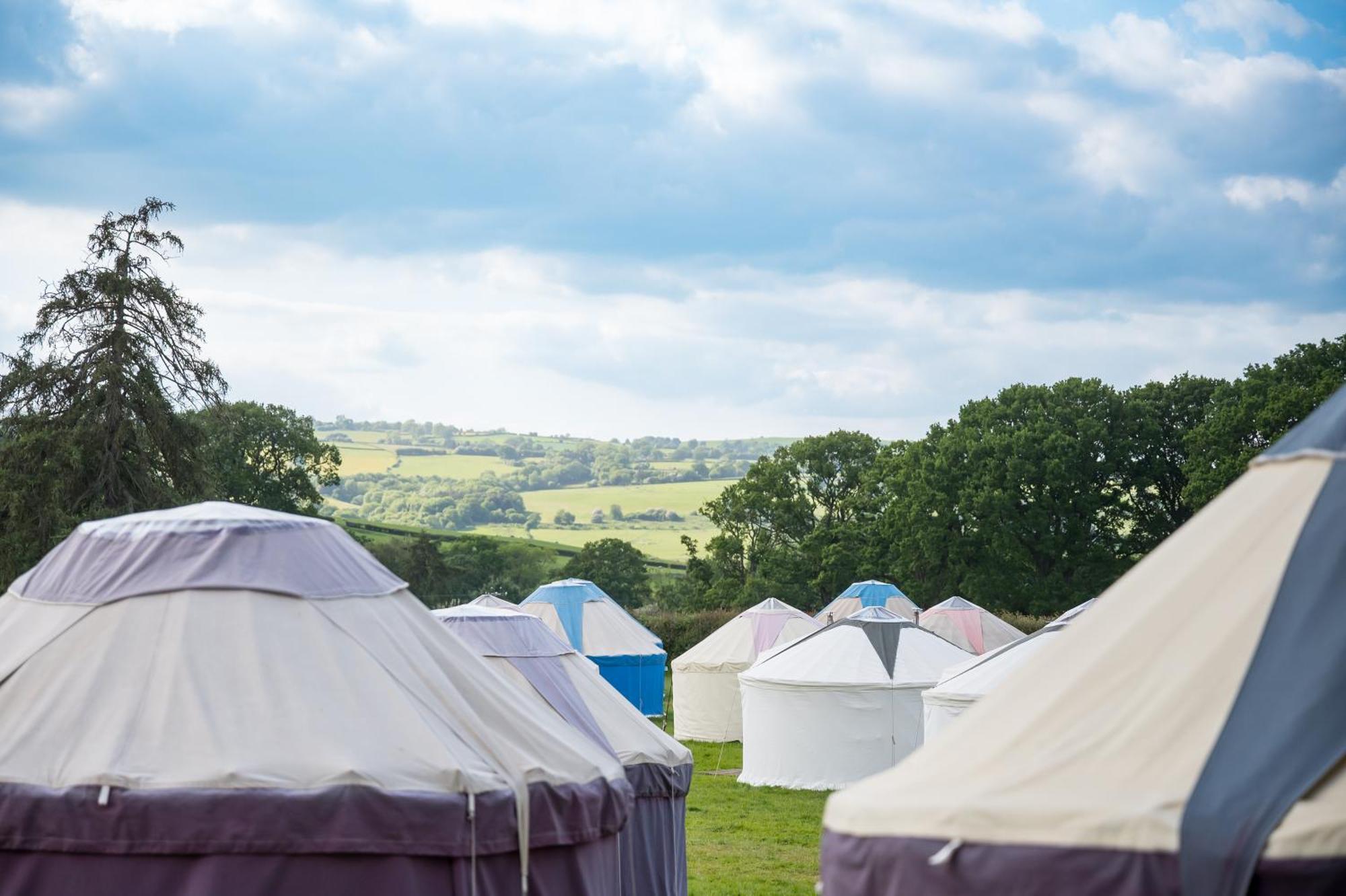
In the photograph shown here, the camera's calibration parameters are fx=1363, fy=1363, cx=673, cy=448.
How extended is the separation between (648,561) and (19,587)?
6046 centimetres

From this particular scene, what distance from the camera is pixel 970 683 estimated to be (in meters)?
Answer: 16.3

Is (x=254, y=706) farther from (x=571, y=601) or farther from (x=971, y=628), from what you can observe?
(x=971, y=628)

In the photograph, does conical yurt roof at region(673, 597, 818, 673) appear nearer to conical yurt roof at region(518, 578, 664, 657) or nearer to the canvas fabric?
conical yurt roof at region(518, 578, 664, 657)

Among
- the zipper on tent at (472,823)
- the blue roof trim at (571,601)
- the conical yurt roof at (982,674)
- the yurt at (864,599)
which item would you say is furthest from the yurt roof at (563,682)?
the yurt at (864,599)

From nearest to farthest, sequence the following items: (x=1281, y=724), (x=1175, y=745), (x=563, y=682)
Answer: (x=1281, y=724) → (x=1175, y=745) → (x=563, y=682)

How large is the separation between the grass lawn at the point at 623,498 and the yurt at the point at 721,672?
5931 cm

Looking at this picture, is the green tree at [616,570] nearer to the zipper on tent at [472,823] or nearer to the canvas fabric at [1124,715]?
the zipper on tent at [472,823]

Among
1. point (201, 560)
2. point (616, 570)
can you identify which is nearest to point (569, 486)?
point (616, 570)

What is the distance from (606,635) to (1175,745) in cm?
2475

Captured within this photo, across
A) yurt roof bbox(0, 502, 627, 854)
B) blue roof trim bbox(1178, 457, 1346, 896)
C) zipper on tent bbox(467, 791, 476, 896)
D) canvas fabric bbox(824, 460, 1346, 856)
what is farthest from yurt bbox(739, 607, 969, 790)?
blue roof trim bbox(1178, 457, 1346, 896)

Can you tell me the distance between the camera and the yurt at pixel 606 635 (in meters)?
27.8

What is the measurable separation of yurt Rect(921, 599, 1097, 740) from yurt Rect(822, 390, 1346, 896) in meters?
11.9

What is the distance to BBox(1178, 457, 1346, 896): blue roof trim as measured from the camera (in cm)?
334

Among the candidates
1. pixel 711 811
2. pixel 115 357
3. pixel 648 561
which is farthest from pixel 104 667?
pixel 648 561
